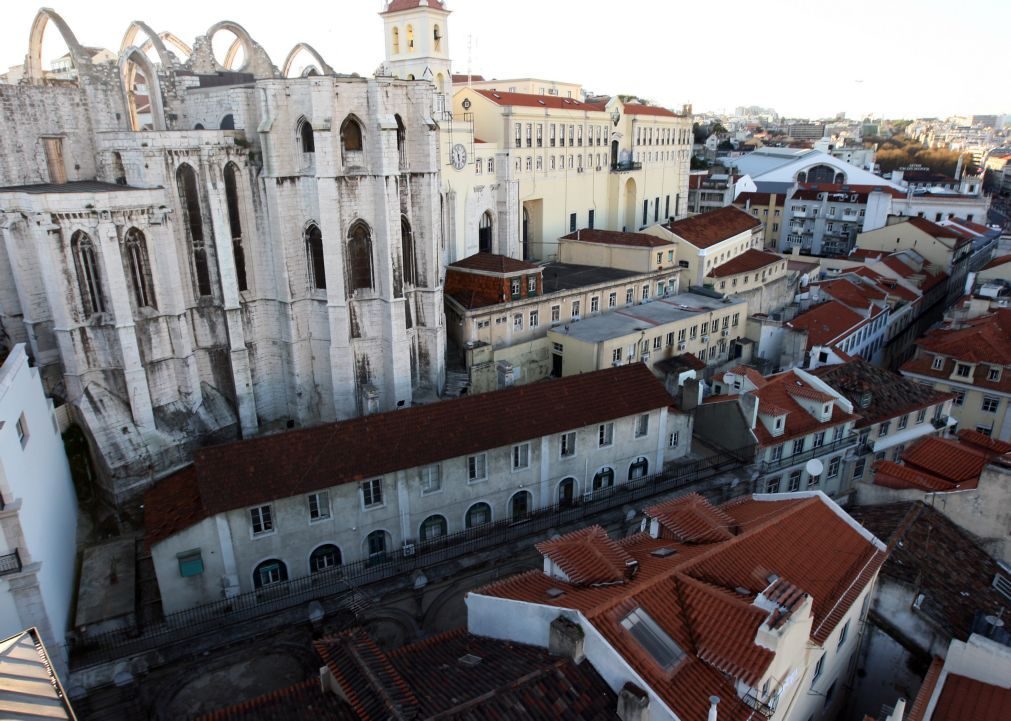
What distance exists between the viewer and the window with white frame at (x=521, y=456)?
86.0 feet

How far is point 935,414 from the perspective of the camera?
33531 mm

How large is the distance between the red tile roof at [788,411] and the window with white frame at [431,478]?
45.6ft

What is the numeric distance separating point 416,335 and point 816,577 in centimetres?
2282

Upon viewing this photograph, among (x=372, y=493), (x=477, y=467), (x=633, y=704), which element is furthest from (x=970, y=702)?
(x=372, y=493)

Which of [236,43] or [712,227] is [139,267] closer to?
[236,43]

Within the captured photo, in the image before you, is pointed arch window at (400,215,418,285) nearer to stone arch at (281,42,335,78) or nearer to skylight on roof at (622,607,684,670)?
stone arch at (281,42,335,78)

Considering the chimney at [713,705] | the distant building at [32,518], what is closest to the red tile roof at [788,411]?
the chimney at [713,705]

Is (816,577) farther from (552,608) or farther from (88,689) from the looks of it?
(88,689)

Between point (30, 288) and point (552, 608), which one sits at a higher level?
point (30, 288)

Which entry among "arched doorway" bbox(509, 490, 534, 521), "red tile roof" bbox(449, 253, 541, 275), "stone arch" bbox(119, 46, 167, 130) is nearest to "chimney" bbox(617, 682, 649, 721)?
"arched doorway" bbox(509, 490, 534, 521)

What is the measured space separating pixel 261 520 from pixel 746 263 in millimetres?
44060

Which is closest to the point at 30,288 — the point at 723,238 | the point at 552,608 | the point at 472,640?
the point at 472,640

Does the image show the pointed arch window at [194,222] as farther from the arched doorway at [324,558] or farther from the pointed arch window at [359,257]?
the arched doorway at [324,558]

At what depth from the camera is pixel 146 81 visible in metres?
32.6
